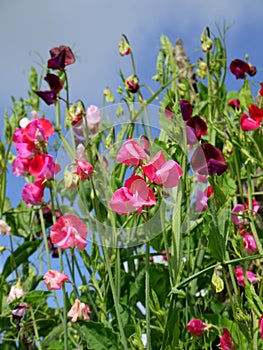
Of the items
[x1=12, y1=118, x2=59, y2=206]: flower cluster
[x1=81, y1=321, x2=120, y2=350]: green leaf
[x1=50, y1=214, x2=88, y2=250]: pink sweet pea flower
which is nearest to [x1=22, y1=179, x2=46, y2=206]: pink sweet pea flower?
[x1=12, y1=118, x2=59, y2=206]: flower cluster

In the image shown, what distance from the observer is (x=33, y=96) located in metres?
2.12

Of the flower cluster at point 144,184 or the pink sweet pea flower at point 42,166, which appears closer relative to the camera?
the flower cluster at point 144,184

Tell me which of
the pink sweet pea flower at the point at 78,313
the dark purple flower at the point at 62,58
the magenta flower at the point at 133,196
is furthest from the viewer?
the dark purple flower at the point at 62,58

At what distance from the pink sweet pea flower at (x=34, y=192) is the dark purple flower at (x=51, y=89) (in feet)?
0.95

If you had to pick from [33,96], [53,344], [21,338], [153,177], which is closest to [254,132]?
[153,177]

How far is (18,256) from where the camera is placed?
1581 millimetres

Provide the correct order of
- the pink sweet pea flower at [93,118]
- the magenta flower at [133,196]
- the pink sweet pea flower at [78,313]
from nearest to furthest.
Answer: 1. the magenta flower at [133,196]
2. the pink sweet pea flower at [78,313]
3. the pink sweet pea flower at [93,118]

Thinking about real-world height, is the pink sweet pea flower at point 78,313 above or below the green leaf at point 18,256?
below

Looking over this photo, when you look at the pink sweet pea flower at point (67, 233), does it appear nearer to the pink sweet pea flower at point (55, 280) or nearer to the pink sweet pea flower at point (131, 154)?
the pink sweet pea flower at point (55, 280)

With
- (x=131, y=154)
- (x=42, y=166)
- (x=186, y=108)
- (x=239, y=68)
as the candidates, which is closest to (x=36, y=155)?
(x=42, y=166)

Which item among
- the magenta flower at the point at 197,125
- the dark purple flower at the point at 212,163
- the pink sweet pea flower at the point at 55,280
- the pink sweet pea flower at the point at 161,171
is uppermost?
the magenta flower at the point at 197,125

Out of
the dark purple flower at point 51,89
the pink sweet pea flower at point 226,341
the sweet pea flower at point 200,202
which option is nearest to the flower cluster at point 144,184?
the sweet pea flower at point 200,202

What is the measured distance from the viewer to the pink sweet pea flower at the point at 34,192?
118 cm

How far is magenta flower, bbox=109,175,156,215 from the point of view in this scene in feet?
2.52
